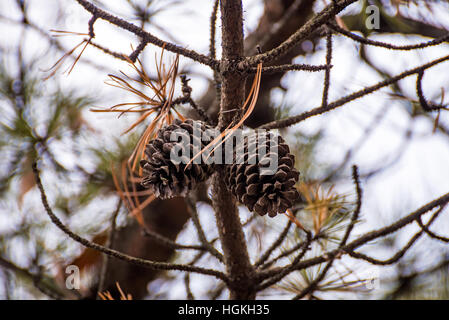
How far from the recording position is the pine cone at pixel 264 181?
337mm

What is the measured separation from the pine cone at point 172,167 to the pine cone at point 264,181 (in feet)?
0.12

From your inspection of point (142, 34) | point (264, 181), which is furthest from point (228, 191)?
point (142, 34)

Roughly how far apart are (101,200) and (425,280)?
0.74 m

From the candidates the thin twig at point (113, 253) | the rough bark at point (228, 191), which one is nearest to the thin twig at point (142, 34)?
the rough bark at point (228, 191)

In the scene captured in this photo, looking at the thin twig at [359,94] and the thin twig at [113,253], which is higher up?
the thin twig at [359,94]

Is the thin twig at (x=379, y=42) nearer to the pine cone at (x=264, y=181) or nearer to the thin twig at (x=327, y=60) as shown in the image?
the thin twig at (x=327, y=60)

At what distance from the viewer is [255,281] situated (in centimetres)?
46

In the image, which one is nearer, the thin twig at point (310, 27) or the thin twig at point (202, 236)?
the thin twig at point (310, 27)

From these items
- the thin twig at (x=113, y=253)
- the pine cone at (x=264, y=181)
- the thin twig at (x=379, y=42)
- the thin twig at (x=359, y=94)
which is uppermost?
the thin twig at (x=379, y=42)

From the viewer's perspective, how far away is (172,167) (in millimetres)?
349

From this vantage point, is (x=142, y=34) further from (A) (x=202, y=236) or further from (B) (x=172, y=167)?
(A) (x=202, y=236)

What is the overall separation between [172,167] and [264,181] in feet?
0.27

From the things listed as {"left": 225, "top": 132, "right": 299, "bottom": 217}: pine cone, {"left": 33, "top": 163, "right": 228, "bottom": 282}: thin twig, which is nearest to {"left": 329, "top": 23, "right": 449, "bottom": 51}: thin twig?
{"left": 225, "top": 132, "right": 299, "bottom": 217}: pine cone
